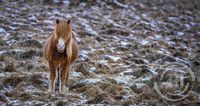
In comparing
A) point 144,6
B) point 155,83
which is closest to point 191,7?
point 144,6

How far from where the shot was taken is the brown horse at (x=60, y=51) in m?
6.57

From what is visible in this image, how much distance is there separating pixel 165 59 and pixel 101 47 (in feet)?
6.13

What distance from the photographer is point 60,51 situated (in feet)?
22.3

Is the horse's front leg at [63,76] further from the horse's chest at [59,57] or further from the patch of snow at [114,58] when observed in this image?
the patch of snow at [114,58]

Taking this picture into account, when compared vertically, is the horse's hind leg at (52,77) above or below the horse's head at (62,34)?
below

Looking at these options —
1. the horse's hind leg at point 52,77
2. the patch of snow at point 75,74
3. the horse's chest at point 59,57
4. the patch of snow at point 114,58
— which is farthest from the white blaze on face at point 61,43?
the patch of snow at point 114,58

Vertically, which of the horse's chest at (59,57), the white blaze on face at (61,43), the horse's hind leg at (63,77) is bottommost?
the horse's hind leg at (63,77)

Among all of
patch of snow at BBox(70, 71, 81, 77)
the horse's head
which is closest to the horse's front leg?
the horse's head

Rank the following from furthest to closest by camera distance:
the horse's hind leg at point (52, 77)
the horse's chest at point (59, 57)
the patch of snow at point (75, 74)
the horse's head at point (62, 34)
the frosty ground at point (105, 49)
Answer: the patch of snow at point (75, 74) < the frosty ground at point (105, 49) < the horse's hind leg at point (52, 77) < the horse's chest at point (59, 57) < the horse's head at point (62, 34)

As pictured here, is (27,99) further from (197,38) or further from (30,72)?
(197,38)

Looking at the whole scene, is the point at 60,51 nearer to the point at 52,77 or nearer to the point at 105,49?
the point at 52,77

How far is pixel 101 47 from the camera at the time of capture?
35.9 ft

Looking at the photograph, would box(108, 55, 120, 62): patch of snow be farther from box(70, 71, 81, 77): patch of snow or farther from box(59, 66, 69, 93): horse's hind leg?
box(59, 66, 69, 93): horse's hind leg

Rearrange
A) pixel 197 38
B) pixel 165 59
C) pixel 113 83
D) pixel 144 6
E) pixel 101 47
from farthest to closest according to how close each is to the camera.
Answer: pixel 144 6 → pixel 197 38 → pixel 101 47 → pixel 165 59 → pixel 113 83
